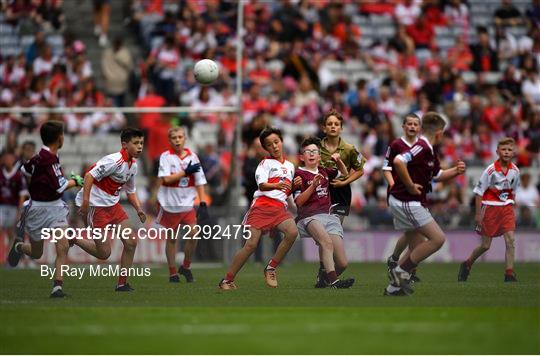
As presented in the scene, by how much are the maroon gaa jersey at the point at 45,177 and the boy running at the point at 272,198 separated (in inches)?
89.0

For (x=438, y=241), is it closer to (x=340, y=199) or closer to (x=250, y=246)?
(x=250, y=246)

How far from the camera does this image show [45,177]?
15.2 m

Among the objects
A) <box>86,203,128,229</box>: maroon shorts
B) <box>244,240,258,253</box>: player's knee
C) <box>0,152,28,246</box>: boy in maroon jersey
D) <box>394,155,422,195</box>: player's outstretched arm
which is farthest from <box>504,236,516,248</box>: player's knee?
<box>0,152,28,246</box>: boy in maroon jersey

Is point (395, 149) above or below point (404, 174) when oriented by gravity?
above

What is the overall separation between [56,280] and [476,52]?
61.6 ft

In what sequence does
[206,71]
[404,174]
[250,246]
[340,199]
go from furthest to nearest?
[206,71] → [340,199] → [250,246] → [404,174]

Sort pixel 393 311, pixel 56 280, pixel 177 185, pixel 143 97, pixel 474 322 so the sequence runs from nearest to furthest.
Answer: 1. pixel 474 322
2. pixel 393 311
3. pixel 56 280
4. pixel 177 185
5. pixel 143 97

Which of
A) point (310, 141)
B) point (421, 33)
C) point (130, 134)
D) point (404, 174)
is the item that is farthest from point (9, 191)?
point (421, 33)

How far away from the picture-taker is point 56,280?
15094 mm

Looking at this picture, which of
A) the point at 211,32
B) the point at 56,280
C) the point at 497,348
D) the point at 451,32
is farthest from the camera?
the point at 451,32

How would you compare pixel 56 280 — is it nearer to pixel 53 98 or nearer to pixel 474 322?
pixel 474 322

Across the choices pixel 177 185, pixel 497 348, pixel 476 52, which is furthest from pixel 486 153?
pixel 497 348

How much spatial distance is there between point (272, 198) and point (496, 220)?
13.5 ft

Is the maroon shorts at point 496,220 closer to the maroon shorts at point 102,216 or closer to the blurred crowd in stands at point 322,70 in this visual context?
the maroon shorts at point 102,216
